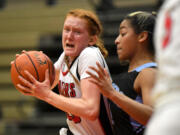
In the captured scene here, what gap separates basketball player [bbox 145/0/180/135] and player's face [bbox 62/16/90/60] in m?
1.40

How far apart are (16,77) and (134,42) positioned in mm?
749

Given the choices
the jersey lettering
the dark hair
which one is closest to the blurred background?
the jersey lettering

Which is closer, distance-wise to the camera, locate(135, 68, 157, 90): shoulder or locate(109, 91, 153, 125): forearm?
locate(109, 91, 153, 125): forearm

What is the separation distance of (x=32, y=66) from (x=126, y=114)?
64 cm

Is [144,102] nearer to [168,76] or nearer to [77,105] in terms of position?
[77,105]

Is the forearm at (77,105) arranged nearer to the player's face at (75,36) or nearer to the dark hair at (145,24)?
the player's face at (75,36)

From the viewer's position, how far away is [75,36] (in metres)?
2.33

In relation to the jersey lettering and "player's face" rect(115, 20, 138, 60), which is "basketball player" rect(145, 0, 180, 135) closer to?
"player's face" rect(115, 20, 138, 60)

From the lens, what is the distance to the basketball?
214 cm

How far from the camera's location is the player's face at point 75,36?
7.64ft

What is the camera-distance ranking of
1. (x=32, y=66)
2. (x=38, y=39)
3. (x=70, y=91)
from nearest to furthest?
(x=32, y=66) < (x=70, y=91) < (x=38, y=39)

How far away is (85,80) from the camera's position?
2.06 m

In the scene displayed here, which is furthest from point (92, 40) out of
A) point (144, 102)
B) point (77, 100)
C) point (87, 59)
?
point (144, 102)

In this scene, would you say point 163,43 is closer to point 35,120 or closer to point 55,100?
point 55,100
